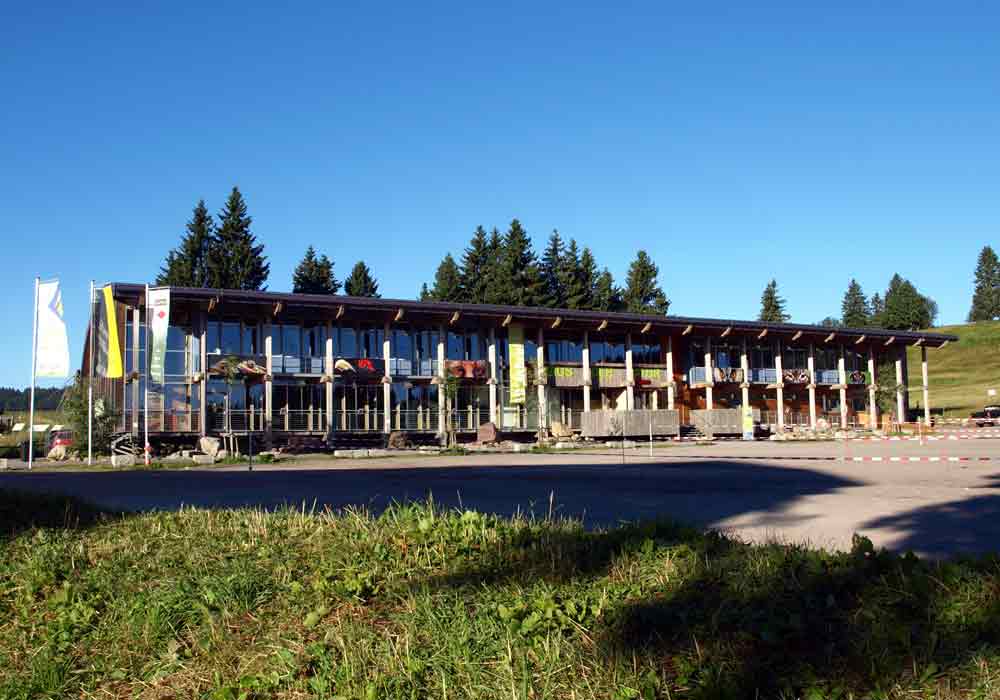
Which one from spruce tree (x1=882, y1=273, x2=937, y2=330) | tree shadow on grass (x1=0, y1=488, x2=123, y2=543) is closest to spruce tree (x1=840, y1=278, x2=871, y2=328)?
spruce tree (x1=882, y1=273, x2=937, y2=330)

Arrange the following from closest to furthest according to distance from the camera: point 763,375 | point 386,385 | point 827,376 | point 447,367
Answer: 1. point 386,385
2. point 447,367
3. point 763,375
4. point 827,376

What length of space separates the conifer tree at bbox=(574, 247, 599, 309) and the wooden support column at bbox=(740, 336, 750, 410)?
30977 millimetres

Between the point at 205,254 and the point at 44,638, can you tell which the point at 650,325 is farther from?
the point at 44,638

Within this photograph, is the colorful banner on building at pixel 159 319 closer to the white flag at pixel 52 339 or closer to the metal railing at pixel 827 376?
the white flag at pixel 52 339

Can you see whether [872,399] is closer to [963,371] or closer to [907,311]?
[963,371]

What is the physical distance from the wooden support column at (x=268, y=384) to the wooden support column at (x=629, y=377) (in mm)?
24410

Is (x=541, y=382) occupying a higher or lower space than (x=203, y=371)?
lower

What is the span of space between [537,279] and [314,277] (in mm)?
23217

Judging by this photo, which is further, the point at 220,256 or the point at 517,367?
the point at 220,256

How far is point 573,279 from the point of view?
333 feet

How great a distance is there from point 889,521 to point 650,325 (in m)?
53.2

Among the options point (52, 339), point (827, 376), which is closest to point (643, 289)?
point (827, 376)

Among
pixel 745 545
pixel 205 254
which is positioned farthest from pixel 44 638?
pixel 205 254

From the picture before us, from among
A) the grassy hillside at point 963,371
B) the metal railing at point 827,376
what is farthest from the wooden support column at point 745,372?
the grassy hillside at point 963,371
